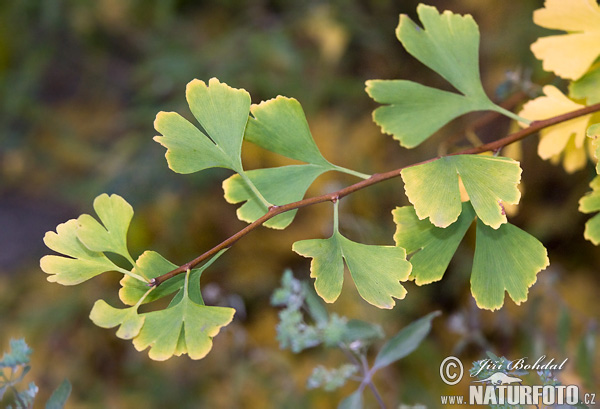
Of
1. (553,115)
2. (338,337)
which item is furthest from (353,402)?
(553,115)

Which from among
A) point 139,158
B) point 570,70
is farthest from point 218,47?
point 570,70

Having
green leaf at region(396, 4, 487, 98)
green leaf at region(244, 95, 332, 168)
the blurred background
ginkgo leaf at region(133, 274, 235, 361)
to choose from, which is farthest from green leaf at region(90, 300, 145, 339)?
the blurred background

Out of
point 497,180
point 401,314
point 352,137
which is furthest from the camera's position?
point 352,137

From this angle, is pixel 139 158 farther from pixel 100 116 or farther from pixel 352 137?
pixel 100 116

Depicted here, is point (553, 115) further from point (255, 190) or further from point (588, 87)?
point (255, 190)

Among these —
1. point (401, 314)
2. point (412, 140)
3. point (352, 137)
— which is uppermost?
point (412, 140)

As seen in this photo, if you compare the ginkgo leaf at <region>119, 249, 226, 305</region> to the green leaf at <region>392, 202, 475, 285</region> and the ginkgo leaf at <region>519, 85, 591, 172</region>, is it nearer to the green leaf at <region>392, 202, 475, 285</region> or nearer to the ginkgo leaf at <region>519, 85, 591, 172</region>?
the green leaf at <region>392, 202, 475, 285</region>

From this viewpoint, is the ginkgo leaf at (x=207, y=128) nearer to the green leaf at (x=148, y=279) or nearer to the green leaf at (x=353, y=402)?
the green leaf at (x=148, y=279)

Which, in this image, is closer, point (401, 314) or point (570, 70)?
point (570, 70)
